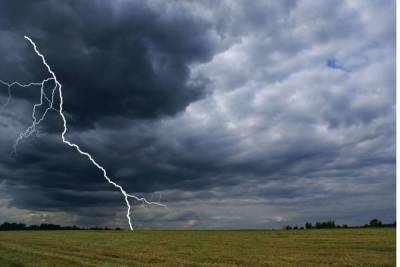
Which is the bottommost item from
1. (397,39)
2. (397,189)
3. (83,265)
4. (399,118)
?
(83,265)

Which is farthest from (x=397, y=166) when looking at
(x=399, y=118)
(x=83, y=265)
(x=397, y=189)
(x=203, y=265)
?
(x=83, y=265)

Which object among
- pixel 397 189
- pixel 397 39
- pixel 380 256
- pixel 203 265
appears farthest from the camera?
pixel 380 256

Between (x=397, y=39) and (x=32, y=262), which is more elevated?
(x=397, y=39)

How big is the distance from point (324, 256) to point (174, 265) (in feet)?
27.0

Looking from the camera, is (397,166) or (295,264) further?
(295,264)

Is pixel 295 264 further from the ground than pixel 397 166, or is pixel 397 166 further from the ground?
pixel 397 166

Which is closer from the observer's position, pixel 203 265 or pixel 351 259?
pixel 203 265

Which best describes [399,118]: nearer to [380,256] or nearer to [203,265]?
[203,265]

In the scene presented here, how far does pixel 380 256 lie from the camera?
2330cm

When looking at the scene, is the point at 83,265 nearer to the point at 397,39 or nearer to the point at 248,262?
the point at 248,262

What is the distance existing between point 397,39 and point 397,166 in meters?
1.79

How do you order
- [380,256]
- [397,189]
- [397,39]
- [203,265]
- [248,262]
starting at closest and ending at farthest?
[397,189] < [397,39] < [203,265] < [248,262] < [380,256]

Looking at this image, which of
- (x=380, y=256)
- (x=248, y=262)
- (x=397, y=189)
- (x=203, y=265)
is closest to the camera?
(x=397, y=189)

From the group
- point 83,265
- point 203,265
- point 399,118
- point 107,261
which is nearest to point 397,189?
point 399,118
